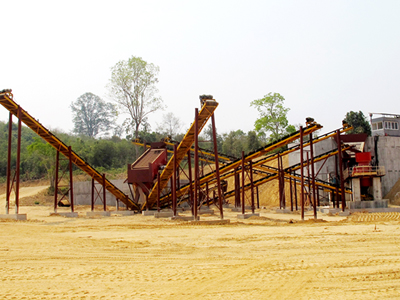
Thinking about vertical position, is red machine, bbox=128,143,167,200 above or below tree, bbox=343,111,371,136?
below

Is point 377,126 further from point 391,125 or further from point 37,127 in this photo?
point 37,127

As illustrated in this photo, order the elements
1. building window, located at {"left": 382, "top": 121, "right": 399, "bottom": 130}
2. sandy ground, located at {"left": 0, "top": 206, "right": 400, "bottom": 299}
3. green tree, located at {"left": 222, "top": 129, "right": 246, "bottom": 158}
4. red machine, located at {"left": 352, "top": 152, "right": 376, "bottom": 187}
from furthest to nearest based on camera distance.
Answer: green tree, located at {"left": 222, "top": 129, "right": 246, "bottom": 158}
building window, located at {"left": 382, "top": 121, "right": 399, "bottom": 130}
red machine, located at {"left": 352, "top": 152, "right": 376, "bottom": 187}
sandy ground, located at {"left": 0, "top": 206, "right": 400, "bottom": 299}

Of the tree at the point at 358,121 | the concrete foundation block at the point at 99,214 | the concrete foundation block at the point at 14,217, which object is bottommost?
the concrete foundation block at the point at 99,214

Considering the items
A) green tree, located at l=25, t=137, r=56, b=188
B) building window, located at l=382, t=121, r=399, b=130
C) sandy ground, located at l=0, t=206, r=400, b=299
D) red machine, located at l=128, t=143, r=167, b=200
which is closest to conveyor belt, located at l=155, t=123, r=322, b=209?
red machine, located at l=128, t=143, r=167, b=200

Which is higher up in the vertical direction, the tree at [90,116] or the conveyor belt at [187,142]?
the tree at [90,116]

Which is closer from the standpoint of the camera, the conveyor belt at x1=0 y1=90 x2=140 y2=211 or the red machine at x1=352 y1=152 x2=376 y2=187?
the conveyor belt at x1=0 y1=90 x2=140 y2=211

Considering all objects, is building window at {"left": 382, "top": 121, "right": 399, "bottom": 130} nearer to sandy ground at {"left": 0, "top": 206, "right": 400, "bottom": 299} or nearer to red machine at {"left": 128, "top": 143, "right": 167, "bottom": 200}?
red machine at {"left": 128, "top": 143, "right": 167, "bottom": 200}

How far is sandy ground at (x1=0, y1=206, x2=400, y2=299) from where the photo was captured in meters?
6.63

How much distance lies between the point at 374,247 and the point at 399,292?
4.65m

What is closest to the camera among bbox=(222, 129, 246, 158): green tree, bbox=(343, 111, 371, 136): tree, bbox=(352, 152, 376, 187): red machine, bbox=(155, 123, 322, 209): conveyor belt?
bbox=(155, 123, 322, 209): conveyor belt

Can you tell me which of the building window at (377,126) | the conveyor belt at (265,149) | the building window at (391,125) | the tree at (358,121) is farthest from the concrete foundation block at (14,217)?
the tree at (358,121)

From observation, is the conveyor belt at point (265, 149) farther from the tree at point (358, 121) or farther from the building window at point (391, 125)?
the tree at point (358, 121)

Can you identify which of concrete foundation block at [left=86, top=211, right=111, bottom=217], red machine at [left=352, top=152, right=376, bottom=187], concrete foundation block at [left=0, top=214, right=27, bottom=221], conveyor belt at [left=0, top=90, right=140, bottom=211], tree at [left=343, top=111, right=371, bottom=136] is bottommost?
concrete foundation block at [left=86, top=211, right=111, bottom=217]

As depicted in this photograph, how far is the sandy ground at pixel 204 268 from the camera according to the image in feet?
21.8
